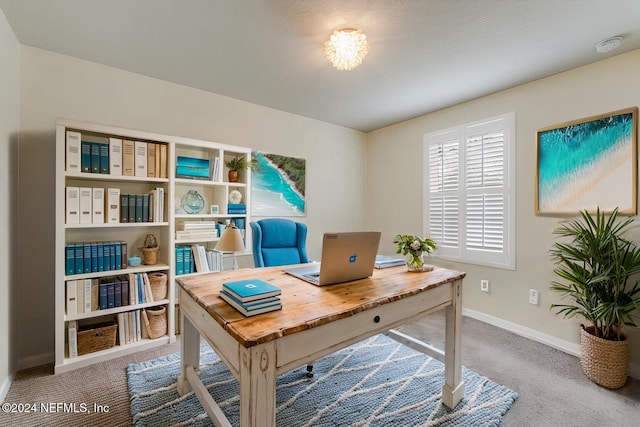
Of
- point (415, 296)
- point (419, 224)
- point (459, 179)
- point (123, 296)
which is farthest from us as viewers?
point (419, 224)

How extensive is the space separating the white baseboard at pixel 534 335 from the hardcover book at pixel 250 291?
270cm

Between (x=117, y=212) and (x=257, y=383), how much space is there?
78.5 inches

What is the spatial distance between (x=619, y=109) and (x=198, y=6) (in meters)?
3.06

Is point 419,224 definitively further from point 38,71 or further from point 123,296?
point 38,71

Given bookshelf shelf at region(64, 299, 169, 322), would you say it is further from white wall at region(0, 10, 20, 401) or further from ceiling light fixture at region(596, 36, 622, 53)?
ceiling light fixture at region(596, 36, 622, 53)

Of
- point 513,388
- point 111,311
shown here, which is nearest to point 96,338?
point 111,311

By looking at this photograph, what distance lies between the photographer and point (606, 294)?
1969 mm

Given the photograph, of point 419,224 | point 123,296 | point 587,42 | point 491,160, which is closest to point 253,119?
point 123,296

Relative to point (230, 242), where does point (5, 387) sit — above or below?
below

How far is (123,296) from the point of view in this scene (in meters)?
2.26

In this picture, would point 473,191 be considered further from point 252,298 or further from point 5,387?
point 5,387

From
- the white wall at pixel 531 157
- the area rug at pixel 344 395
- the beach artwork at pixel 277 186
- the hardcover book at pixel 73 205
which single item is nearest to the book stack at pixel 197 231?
the beach artwork at pixel 277 186

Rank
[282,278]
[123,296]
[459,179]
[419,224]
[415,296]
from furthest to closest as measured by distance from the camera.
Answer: [419,224] → [459,179] → [123,296] → [282,278] → [415,296]

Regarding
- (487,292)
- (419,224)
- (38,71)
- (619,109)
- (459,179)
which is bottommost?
(487,292)
